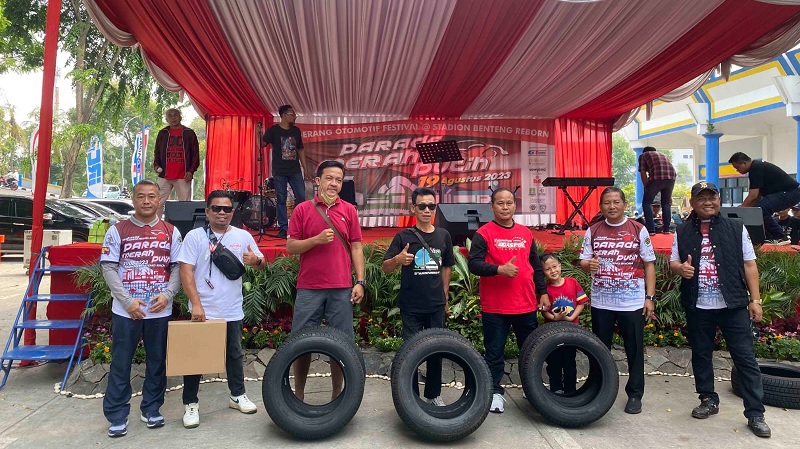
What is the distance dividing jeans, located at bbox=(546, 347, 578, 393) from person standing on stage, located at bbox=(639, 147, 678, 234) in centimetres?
485

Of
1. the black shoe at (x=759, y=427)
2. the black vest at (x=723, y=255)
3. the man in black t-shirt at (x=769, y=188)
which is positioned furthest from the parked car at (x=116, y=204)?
the black shoe at (x=759, y=427)

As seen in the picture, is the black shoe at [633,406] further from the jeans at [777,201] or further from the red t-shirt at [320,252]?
the jeans at [777,201]

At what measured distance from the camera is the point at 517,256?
387cm

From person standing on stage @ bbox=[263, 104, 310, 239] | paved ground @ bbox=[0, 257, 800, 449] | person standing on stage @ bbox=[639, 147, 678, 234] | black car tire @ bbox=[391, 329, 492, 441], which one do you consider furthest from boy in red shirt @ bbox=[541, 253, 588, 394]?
person standing on stage @ bbox=[639, 147, 678, 234]

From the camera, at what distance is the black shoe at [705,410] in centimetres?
396

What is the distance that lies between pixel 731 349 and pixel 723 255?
66 cm

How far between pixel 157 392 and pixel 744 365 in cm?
399

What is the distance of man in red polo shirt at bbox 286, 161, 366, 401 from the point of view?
3.77 meters

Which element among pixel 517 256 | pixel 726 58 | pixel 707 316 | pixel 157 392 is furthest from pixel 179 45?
pixel 726 58

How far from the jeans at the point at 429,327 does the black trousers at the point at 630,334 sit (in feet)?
3.95

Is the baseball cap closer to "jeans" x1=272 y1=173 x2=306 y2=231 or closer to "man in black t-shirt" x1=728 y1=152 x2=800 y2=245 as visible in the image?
"man in black t-shirt" x1=728 y1=152 x2=800 y2=245

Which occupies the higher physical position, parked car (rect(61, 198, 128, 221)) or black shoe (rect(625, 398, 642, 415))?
parked car (rect(61, 198, 128, 221))

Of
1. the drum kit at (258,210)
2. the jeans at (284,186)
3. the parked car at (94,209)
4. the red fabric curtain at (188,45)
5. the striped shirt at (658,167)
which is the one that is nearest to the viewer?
the red fabric curtain at (188,45)

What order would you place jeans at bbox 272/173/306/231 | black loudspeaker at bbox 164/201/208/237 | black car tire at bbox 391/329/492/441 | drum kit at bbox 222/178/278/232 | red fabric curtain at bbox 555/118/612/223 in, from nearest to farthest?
black car tire at bbox 391/329/492/441 < black loudspeaker at bbox 164/201/208/237 < jeans at bbox 272/173/306/231 < drum kit at bbox 222/178/278/232 < red fabric curtain at bbox 555/118/612/223
